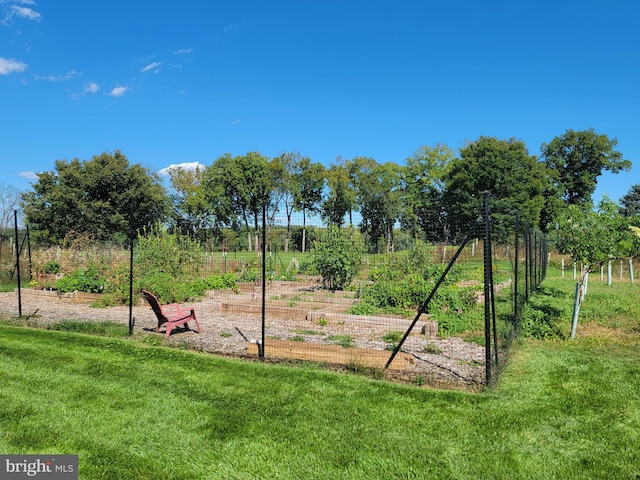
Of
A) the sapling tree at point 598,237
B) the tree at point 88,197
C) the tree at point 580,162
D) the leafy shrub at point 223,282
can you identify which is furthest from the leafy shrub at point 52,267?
the tree at point 580,162

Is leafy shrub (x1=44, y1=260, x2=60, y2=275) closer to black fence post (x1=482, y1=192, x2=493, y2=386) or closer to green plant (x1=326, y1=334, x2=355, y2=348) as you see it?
green plant (x1=326, y1=334, x2=355, y2=348)

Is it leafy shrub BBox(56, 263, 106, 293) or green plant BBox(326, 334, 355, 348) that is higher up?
leafy shrub BBox(56, 263, 106, 293)

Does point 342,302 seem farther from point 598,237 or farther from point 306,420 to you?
point 306,420

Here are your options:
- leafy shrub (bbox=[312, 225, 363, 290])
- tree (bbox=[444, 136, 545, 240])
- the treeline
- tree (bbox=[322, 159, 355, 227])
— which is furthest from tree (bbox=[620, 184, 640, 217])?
leafy shrub (bbox=[312, 225, 363, 290])

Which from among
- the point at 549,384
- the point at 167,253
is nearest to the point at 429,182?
the point at 167,253

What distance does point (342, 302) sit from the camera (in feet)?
37.3

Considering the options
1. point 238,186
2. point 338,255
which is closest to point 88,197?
point 238,186

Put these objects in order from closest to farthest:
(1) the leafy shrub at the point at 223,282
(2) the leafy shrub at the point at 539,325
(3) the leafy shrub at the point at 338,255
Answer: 1. (2) the leafy shrub at the point at 539,325
2. (3) the leafy shrub at the point at 338,255
3. (1) the leafy shrub at the point at 223,282

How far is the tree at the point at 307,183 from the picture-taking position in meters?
51.8

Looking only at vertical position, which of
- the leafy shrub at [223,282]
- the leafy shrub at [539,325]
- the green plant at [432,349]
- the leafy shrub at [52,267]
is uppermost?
the leafy shrub at [52,267]

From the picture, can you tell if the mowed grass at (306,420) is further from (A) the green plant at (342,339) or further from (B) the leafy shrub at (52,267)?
(B) the leafy shrub at (52,267)

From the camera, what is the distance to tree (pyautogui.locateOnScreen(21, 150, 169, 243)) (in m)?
36.7

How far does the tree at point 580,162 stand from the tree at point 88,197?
132 ft
